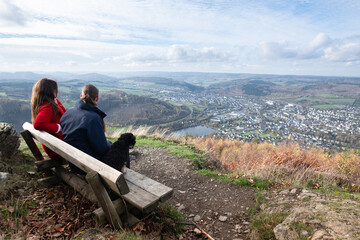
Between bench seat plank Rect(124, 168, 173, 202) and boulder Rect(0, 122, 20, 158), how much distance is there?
2.90 m

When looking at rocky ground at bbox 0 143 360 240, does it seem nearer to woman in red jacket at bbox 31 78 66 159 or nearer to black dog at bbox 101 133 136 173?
black dog at bbox 101 133 136 173

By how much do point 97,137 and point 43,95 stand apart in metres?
1.39

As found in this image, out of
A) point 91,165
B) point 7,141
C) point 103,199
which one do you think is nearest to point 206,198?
point 103,199

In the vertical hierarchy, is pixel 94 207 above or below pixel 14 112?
above

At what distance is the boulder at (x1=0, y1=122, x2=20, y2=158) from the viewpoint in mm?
3939

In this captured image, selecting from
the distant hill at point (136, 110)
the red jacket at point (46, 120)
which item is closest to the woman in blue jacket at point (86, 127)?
the red jacket at point (46, 120)

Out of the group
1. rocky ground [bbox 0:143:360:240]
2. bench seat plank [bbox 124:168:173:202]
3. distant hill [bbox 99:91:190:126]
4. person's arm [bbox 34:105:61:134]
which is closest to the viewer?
rocky ground [bbox 0:143:360:240]

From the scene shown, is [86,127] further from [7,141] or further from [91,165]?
[7,141]

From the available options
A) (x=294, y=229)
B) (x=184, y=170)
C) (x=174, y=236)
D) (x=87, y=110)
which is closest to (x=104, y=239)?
(x=174, y=236)

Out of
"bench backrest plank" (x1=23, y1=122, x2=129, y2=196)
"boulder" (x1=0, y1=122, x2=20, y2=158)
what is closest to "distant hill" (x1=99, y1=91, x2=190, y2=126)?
"boulder" (x1=0, y1=122, x2=20, y2=158)

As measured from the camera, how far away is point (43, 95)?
10.9 feet

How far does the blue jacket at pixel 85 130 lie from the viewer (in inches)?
110

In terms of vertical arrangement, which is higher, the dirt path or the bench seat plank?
the bench seat plank

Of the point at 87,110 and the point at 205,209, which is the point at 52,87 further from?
the point at 205,209
